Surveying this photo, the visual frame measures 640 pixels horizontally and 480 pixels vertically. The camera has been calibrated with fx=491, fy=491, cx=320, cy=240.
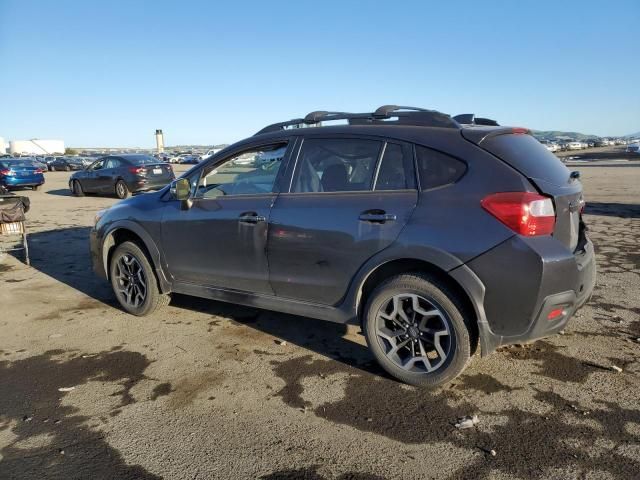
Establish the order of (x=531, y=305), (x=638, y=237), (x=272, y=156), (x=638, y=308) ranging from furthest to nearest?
(x=638, y=237) → (x=638, y=308) → (x=272, y=156) → (x=531, y=305)

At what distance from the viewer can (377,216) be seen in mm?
A: 3422

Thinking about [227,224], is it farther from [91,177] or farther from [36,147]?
[36,147]

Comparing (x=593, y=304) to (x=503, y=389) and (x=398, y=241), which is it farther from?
(x=398, y=241)

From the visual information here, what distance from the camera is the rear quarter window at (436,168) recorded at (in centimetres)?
328

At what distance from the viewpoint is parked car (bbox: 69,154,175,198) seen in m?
16.7

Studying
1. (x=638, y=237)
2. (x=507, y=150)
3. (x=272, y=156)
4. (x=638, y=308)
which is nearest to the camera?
(x=507, y=150)

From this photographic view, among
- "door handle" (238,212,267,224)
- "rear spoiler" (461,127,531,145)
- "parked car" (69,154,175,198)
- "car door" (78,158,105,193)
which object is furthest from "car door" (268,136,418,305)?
"car door" (78,158,105,193)

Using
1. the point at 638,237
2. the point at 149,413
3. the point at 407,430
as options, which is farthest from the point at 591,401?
the point at 638,237

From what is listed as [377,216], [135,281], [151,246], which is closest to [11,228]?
[135,281]

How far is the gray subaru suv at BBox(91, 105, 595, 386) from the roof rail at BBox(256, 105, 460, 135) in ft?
0.05

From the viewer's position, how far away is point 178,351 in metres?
4.20

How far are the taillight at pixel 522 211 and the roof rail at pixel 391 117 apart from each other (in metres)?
0.71

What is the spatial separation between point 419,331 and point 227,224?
186cm

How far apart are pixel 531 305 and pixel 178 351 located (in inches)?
111
